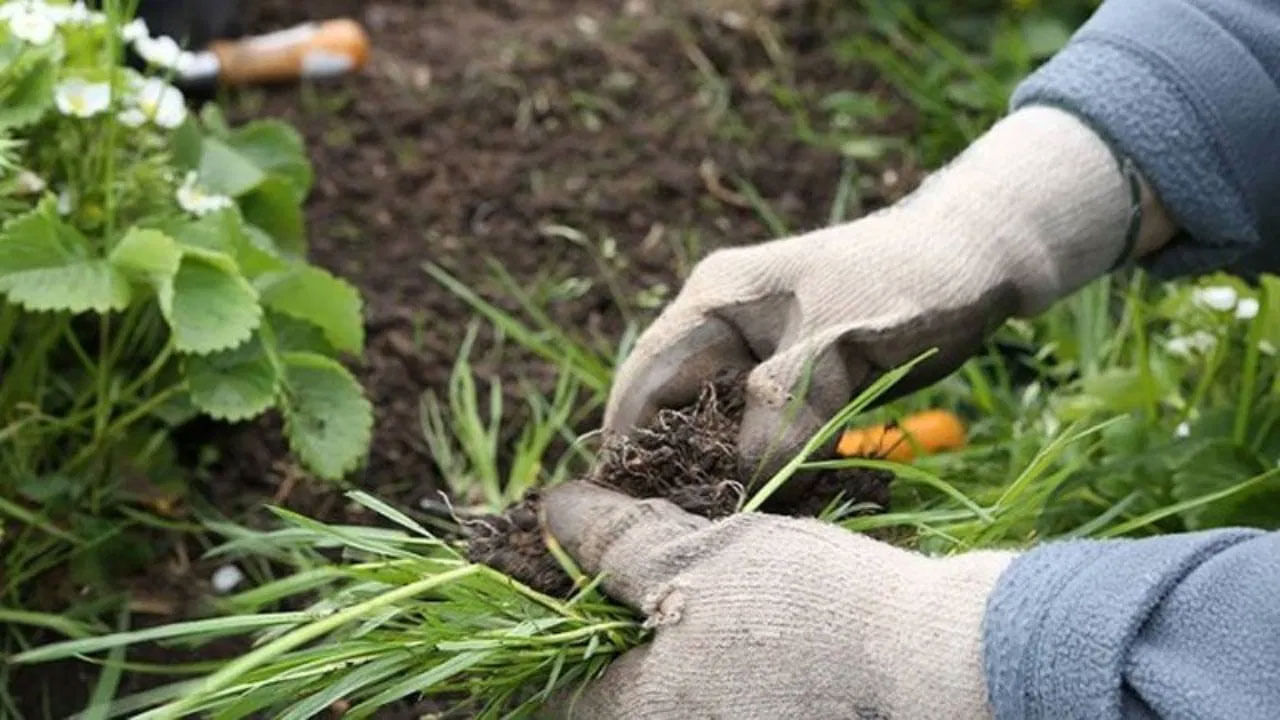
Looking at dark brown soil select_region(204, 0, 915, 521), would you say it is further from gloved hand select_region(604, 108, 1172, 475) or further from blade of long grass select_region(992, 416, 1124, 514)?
blade of long grass select_region(992, 416, 1124, 514)

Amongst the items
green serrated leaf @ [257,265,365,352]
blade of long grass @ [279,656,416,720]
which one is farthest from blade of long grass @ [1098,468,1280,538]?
green serrated leaf @ [257,265,365,352]

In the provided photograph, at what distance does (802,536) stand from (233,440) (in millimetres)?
819

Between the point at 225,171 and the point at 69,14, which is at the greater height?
the point at 69,14

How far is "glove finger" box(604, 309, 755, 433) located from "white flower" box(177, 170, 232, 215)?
441 mm

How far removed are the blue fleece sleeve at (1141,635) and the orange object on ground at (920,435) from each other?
1.88 feet

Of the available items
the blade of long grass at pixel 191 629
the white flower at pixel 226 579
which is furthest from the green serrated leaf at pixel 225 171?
the blade of long grass at pixel 191 629

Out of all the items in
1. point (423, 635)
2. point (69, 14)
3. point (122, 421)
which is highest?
point (69, 14)

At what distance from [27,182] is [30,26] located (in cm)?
14

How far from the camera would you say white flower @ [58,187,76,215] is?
170 cm

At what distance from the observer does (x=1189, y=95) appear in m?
1.66

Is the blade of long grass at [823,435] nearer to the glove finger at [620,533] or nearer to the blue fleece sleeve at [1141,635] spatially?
the glove finger at [620,533]

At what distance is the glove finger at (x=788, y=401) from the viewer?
1.47 m

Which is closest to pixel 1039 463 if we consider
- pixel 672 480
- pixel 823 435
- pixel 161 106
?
pixel 823 435

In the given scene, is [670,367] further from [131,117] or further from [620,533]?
[131,117]
